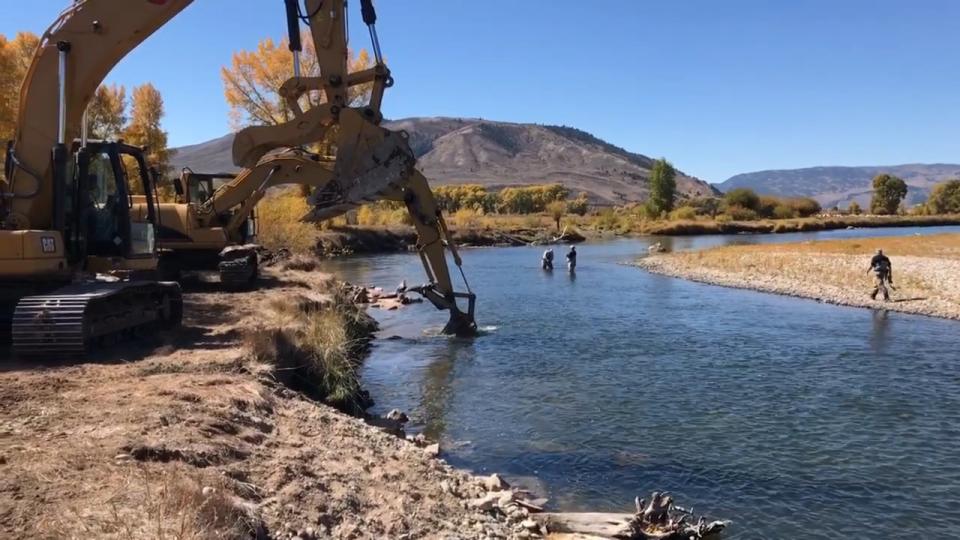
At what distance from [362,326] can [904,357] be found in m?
13.6

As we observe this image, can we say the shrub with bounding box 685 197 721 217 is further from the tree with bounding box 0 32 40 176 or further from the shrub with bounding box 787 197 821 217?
the tree with bounding box 0 32 40 176

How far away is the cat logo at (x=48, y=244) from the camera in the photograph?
9797 mm

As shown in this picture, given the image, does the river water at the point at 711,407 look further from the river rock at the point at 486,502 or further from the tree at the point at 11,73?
the tree at the point at 11,73

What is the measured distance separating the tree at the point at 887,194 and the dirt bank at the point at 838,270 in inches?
3236

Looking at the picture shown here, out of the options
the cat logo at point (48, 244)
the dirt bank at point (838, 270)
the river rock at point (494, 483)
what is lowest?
the river rock at point (494, 483)

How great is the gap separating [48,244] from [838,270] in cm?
3379

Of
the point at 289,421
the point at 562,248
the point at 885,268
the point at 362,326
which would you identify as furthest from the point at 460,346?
the point at 562,248

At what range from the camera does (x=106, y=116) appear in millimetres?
49656

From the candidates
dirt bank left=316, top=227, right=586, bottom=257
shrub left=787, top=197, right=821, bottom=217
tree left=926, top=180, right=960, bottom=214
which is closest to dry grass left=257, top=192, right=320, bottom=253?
dirt bank left=316, top=227, right=586, bottom=257

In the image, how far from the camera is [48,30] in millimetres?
10602

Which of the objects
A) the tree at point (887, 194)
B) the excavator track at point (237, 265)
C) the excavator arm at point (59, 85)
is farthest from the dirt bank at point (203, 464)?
the tree at point (887, 194)

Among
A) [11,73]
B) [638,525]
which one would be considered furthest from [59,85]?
[11,73]

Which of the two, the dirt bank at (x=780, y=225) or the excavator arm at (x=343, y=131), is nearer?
the excavator arm at (x=343, y=131)

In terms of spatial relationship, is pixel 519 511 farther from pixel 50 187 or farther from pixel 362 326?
pixel 362 326
